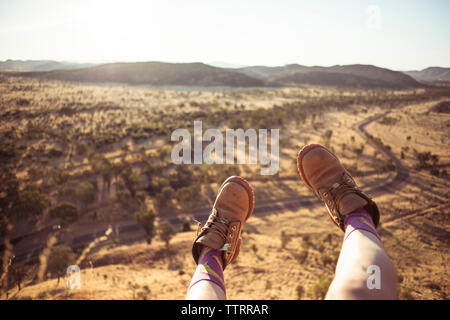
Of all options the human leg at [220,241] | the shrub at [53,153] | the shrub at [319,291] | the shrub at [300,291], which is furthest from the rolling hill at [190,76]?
the human leg at [220,241]

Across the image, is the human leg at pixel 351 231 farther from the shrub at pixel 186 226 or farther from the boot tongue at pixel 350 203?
the shrub at pixel 186 226

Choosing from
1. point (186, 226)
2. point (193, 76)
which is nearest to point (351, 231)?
point (186, 226)

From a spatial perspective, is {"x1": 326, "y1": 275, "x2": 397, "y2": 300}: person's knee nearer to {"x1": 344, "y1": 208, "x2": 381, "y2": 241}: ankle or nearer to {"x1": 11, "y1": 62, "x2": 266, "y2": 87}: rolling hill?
{"x1": 344, "y1": 208, "x2": 381, "y2": 241}: ankle

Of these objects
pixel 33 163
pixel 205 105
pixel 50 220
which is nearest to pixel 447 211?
pixel 50 220

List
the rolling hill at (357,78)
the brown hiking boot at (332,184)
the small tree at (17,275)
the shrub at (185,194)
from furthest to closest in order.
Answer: the rolling hill at (357,78)
the shrub at (185,194)
the small tree at (17,275)
the brown hiking boot at (332,184)

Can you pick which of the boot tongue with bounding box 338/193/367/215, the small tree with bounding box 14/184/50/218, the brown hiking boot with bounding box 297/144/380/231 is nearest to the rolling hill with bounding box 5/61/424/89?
the small tree with bounding box 14/184/50/218

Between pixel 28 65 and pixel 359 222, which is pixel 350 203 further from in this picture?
pixel 28 65
